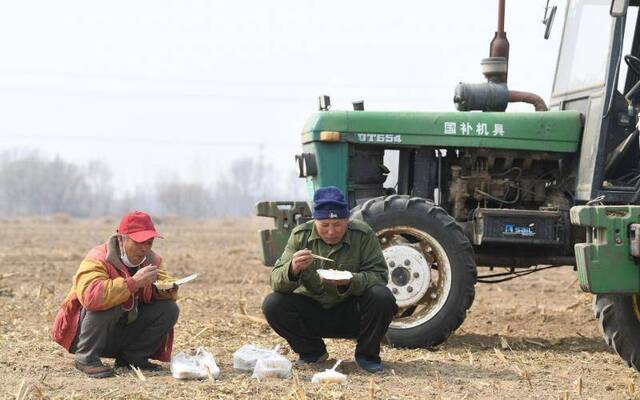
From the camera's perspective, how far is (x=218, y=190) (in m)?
135

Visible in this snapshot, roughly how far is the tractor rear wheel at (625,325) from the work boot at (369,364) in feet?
5.26

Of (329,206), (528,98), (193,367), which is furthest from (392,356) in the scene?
(528,98)

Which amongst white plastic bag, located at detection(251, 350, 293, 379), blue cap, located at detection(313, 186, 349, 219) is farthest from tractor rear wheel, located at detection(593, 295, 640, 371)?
white plastic bag, located at detection(251, 350, 293, 379)

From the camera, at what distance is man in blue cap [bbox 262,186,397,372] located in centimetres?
730

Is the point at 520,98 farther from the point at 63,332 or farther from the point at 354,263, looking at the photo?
the point at 63,332

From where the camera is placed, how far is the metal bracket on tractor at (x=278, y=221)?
1006 cm

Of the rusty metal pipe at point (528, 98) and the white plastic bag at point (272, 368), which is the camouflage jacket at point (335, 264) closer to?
the white plastic bag at point (272, 368)

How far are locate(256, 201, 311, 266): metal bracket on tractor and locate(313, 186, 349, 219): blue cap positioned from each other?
256 cm

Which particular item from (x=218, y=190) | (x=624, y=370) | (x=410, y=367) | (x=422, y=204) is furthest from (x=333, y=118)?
(x=218, y=190)

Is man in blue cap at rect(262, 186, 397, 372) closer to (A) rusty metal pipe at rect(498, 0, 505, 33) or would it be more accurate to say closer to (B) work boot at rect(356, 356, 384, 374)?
(B) work boot at rect(356, 356, 384, 374)

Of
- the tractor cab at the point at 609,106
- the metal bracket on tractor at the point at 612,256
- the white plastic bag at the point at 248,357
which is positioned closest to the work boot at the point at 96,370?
the white plastic bag at the point at 248,357

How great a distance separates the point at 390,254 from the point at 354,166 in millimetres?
1263

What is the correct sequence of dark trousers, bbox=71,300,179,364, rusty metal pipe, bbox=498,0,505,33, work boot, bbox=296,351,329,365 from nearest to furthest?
1. dark trousers, bbox=71,300,179,364
2. work boot, bbox=296,351,329,365
3. rusty metal pipe, bbox=498,0,505,33

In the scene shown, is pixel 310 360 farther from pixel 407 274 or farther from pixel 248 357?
pixel 407 274
